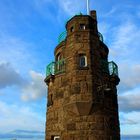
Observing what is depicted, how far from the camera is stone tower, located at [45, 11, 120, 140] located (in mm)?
20844

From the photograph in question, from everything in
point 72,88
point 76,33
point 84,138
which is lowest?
point 84,138

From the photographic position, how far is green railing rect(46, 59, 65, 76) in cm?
2352

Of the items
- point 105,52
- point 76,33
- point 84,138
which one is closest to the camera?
point 84,138

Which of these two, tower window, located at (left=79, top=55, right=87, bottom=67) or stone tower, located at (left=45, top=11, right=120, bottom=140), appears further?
tower window, located at (left=79, top=55, right=87, bottom=67)

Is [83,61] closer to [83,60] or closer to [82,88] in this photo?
[83,60]

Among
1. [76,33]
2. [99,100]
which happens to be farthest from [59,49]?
[99,100]

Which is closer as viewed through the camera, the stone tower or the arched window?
the stone tower

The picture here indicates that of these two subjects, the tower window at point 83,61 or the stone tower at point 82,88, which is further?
the tower window at point 83,61

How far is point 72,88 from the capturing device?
21.7 m

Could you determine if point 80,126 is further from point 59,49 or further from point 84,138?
point 59,49

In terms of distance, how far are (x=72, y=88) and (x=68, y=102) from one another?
107cm

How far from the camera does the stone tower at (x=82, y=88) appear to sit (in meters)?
20.8

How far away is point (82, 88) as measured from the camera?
2142 cm

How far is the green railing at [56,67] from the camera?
23519 millimetres
